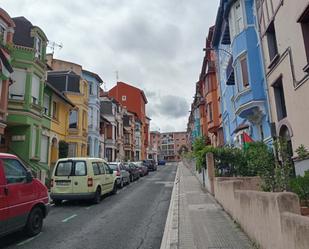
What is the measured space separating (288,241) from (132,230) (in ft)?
17.3

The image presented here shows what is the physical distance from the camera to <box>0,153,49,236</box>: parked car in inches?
275

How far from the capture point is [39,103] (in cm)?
2155

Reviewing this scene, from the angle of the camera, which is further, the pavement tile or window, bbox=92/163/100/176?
window, bbox=92/163/100/176

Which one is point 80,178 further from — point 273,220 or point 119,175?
point 273,220

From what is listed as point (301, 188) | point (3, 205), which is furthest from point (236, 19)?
point (3, 205)

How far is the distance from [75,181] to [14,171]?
6333 mm

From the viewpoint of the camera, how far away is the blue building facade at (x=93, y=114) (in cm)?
3588

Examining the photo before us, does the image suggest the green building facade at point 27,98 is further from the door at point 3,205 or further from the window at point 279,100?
the window at point 279,100

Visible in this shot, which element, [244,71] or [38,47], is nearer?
[244,71]

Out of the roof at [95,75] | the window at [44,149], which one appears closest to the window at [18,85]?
the window at [44,149]

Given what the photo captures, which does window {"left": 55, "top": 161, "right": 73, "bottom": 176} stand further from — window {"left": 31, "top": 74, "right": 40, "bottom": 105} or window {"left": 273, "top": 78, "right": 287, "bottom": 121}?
window {"left": 273, "top": 78, "right": 287, "bottom": 121}

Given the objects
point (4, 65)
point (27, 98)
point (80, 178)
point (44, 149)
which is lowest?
point (80, 178)

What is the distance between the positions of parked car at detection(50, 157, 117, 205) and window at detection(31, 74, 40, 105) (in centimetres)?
816

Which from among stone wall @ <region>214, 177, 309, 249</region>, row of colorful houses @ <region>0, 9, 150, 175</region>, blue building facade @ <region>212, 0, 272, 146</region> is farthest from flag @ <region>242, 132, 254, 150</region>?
row of colorful houses @ <region>0, 9, 150, 175</region>
